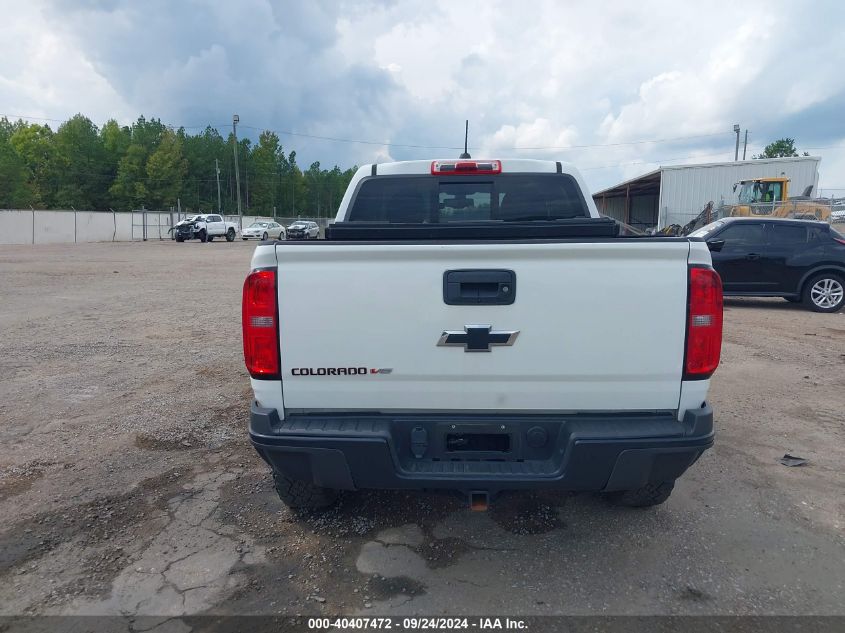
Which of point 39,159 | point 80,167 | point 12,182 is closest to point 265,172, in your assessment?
point 80,167

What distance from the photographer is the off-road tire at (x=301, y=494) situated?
335 centimetres

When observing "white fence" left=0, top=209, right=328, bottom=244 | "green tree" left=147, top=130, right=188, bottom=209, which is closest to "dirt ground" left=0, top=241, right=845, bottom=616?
"white fence" left=0, top=209, right=328, bottom=244

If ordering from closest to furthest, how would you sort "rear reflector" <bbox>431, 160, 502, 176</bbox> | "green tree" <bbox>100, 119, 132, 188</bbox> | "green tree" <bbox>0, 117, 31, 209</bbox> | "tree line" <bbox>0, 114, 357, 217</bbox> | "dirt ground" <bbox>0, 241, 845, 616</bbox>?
"dirt ground" <bbox>0, 241, 845, 616</bbox>, "rear reflector" <bbox>431, 160, 502, 176</bbox>, "green tree" <bbox>0, 117, 31, 209</bbox>, "tree line" <bbox>0, 114, 357, 217</bbox>, "green tree" <bbox>100, 119, 132, 188</bbox>

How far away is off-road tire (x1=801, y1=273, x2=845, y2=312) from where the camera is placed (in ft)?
35.8

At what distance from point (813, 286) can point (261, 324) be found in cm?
1148

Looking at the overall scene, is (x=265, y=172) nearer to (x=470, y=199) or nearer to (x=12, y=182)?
(x=12, y=182)

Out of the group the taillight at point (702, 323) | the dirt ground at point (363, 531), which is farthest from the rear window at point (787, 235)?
the taillight at point (702, 323)

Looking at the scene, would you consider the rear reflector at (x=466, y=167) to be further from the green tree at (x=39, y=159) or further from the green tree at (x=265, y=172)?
the green tree at (x=265, y=172)

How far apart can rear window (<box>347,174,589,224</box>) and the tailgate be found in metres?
1.97

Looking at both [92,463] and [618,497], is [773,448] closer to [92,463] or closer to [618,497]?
[618,497]

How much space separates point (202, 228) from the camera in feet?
131

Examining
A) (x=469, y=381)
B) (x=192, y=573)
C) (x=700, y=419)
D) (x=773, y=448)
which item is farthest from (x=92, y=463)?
(x=773, y=448)

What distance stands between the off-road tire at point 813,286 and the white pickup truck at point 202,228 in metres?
36.8

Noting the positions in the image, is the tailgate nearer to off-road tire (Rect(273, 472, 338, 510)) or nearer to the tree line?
off-road tire (Rect(273, 472, 338, 510))
